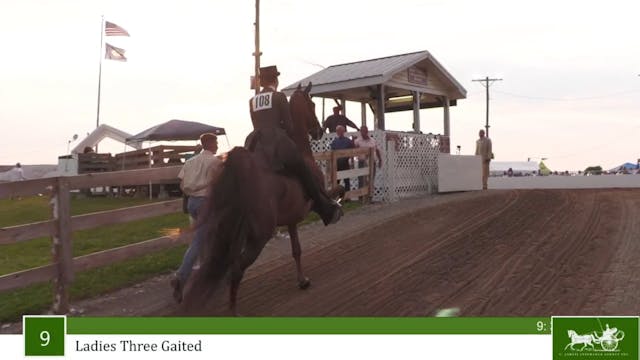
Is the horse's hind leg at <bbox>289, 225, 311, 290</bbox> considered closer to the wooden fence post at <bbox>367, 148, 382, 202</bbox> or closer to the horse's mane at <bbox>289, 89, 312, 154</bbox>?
the horse's mane at <bbox>289, 89, 312, 154</bbox>

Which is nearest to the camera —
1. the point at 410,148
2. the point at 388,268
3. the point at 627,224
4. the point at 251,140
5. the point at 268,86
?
the point at 251,140

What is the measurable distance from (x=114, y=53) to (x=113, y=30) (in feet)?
8.64

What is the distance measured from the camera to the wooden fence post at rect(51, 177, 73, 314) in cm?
629

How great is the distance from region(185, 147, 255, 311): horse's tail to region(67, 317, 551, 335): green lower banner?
37.3 inches

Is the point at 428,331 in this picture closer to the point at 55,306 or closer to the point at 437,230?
the point at 55,306

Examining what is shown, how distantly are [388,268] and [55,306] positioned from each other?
4.09 m

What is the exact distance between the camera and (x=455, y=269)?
726 centimetres

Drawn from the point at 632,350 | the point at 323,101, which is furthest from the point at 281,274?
the point at 323,101

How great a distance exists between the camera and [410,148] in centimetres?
1655

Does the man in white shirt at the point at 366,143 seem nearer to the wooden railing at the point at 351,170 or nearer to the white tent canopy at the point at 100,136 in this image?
the wooden railing at the point at 351,170

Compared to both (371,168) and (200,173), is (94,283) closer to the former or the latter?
(200,173)

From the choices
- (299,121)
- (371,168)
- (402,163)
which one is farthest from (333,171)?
(299,121)

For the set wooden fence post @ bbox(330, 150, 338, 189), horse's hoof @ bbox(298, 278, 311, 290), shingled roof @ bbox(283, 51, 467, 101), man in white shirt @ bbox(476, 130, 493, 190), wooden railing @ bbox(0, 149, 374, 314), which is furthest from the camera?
man in white shirt @ bbox(476, 130, 493, 190)

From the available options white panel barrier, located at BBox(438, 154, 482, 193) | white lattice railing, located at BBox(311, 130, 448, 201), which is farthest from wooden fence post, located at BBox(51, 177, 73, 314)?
white panel barrier, located at BBox(438, 154, 482, 193)
